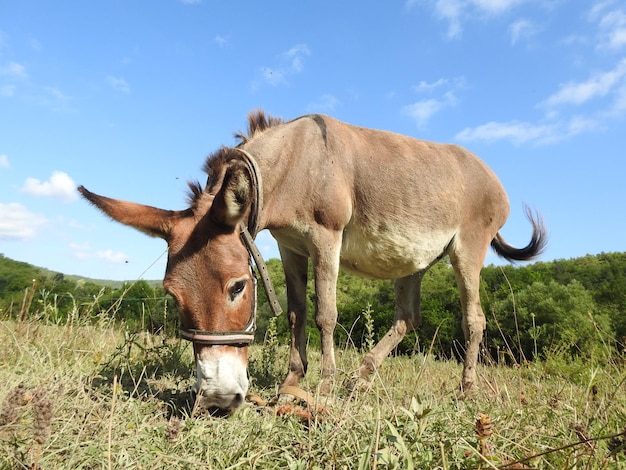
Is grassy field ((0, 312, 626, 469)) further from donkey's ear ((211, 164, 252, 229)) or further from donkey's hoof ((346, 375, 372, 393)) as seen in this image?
donkey's ear ((211, 164, 252, 229))

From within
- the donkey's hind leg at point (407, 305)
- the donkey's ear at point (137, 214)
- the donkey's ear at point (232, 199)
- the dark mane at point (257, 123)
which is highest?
the dark mane at point (257, 123)

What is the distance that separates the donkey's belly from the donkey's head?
1349 mm

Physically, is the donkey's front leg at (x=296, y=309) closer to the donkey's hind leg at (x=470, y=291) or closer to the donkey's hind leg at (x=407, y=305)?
the donkey's hind leg at (x=407, y=305)

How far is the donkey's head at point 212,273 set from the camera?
8.46 ft

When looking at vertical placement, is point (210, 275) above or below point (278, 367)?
above

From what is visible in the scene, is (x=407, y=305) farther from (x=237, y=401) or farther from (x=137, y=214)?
→ (x=137, y=214)

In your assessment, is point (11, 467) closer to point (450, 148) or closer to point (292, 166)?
point (292, 166)

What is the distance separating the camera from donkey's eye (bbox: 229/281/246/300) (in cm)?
283

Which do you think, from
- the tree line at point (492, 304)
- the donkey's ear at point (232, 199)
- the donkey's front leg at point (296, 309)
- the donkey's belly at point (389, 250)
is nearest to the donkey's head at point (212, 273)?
the donkey's ear at point (232, 199)

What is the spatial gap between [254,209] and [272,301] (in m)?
0.71

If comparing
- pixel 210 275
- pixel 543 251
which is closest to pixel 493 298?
pixel 543 251

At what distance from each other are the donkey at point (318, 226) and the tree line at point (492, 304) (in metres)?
2.10

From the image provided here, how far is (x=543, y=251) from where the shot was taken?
19.2 ft

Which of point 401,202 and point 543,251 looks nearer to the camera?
point 401,202
